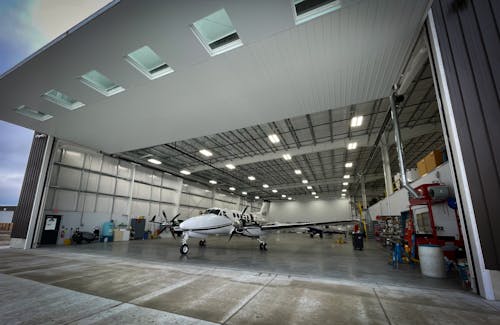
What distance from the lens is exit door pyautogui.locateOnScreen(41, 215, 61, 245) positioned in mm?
13695

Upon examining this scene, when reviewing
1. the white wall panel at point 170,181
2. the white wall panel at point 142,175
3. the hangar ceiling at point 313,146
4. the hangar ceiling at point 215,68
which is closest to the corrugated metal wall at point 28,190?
the hangar ceiling at point 215,68

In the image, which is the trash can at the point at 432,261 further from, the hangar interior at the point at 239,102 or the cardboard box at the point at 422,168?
the cardboard box at the point at 422,168

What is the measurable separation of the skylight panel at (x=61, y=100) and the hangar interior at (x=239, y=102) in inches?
4.6

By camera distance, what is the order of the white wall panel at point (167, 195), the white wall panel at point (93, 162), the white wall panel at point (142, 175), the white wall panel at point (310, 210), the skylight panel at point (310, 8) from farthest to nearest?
the white wall panel at point (310, 210), the white wall panel at point (167, 195), the white wall panel at point (142, 175), the white wall panel at point (93, 162), the skylight panel at point (310, 8)

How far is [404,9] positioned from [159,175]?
931 inches

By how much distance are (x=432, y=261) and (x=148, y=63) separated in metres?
11.8

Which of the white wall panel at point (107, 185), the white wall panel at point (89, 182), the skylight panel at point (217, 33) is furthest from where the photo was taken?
the white wall panel at point (107, 185)

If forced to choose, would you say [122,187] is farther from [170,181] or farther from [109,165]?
[170,181]

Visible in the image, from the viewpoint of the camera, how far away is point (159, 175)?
23172 mm

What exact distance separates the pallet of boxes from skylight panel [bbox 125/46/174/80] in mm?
10784

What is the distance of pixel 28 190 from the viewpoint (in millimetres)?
12789

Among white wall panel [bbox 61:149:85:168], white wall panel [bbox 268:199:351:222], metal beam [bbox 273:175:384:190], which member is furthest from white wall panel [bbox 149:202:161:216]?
white wall panel [bbox 268:199:351:222]

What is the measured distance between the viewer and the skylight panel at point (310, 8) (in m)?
5.48

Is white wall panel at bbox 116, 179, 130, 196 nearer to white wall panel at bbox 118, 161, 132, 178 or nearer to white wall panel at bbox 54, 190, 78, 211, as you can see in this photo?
white wall panel at bbox 118, 161, 132, 178
